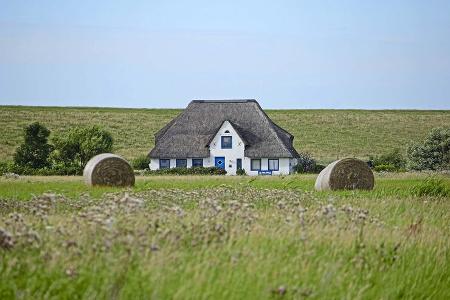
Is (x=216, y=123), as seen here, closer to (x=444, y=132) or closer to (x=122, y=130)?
(x=444, y=132)

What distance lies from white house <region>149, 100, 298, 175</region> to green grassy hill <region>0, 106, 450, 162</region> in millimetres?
11528

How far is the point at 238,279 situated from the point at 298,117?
356 ft

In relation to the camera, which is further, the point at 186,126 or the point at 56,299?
the point at 186,126

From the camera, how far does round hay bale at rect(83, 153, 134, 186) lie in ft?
102

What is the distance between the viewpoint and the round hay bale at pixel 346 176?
29.2m

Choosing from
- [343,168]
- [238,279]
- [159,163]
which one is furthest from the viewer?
[159,163]

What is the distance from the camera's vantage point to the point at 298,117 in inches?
4589

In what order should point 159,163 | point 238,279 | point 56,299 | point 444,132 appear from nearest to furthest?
1. point 56,299
2. point 238,279
3. point 444,132
4. point 159,163

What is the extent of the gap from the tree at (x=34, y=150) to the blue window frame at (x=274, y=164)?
61.8 feet

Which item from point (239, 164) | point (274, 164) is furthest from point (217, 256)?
point (239, 164)

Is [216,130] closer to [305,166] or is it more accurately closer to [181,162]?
[181,162]

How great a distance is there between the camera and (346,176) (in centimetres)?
2969

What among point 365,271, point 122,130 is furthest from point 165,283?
point 122,130

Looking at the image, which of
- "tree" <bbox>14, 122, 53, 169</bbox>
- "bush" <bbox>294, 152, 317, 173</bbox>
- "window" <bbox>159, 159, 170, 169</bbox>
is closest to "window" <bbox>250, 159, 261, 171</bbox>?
"bush" <bbox>294, 152, 317, 173</bbox>
